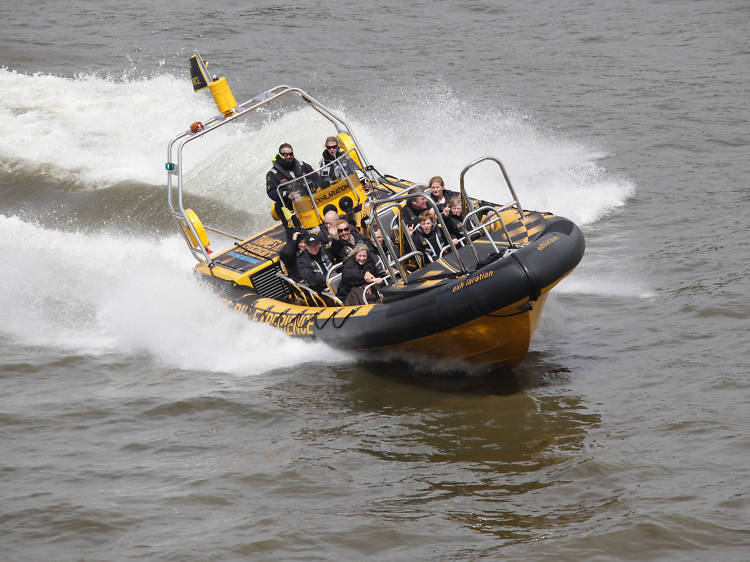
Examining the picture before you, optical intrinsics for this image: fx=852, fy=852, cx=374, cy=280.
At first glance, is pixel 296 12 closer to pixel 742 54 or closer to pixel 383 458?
pixel 742 54

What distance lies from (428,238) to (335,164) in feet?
7.36

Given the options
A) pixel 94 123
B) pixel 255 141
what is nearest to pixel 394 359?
pixel 255 141

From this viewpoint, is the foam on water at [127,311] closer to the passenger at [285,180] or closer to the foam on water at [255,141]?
the passenger at [285,180]

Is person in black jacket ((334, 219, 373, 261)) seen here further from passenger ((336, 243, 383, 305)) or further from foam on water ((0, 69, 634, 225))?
foam on water ((0, 69, 634, 225))

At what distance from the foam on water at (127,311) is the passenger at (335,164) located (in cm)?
187

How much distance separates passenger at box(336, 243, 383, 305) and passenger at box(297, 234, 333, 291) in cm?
49

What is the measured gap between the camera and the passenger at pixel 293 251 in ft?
26.7

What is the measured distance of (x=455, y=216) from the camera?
773 cm

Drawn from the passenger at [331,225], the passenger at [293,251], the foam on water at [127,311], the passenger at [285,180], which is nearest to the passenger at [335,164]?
the passenger at [285,180]

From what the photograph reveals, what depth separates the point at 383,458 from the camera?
602cm

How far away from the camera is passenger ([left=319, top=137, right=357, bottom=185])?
9312 mm

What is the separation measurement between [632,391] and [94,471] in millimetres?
4041

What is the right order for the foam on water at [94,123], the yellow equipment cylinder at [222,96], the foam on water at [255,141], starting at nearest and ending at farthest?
the yellow equipment cylinder at [222,96], the foam on water at [255,141], the foam on water at [94,123]

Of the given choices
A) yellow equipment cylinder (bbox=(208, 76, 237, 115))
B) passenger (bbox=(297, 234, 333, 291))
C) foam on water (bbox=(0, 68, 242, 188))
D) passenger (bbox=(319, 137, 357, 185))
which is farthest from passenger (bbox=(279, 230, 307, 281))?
foam on water (bbox=(0, 68, 242, 188))
